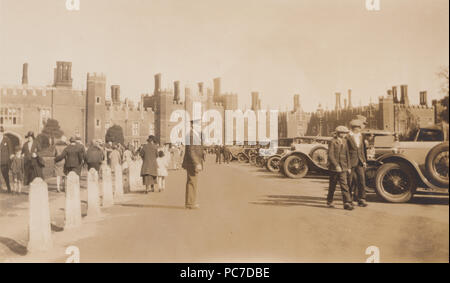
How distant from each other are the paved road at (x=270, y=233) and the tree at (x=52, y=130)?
6.30 ft

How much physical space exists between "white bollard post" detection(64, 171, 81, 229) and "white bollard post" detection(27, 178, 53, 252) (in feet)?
2.13

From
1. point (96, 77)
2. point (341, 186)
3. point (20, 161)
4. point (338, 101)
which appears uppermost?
point (96, 77)

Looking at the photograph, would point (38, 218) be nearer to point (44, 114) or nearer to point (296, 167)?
point (44, 114)

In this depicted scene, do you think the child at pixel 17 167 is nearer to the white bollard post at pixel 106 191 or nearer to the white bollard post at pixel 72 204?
the white bollard post at pixel 106 191

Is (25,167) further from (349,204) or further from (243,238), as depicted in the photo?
(349,204)

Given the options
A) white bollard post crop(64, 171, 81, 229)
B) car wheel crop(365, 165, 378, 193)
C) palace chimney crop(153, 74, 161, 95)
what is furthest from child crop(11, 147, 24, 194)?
car wheel crop(365, 165, 378, 193)

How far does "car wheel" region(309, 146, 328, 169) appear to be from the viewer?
17.3 feet

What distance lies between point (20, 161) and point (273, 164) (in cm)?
437

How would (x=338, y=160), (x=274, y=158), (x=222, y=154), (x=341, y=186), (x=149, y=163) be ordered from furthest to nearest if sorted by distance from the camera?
(x=149, y=163), (x=274, y=158), (x=222, y=154), (x=338, y=160), (x=341, y=186)

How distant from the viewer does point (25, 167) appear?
18.6 feet

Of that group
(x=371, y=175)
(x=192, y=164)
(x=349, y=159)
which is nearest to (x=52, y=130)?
(x=192, y=164)

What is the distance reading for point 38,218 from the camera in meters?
3.88
